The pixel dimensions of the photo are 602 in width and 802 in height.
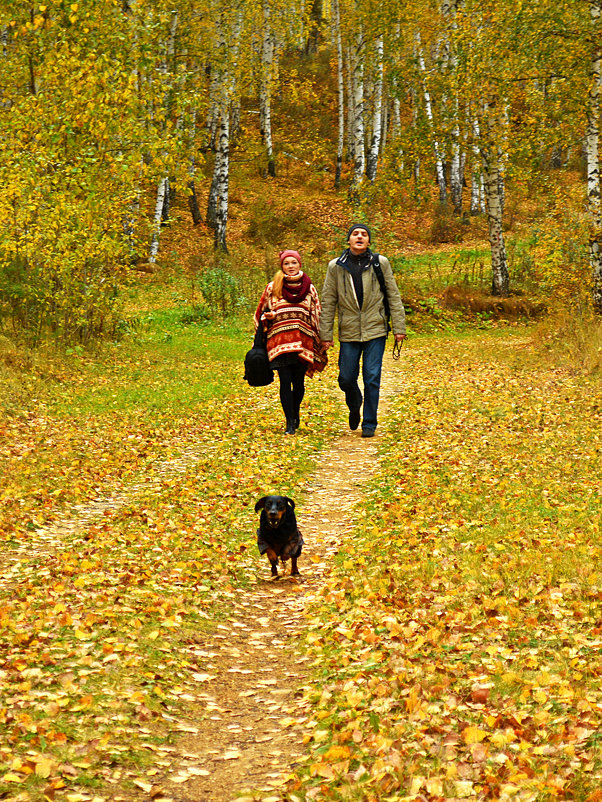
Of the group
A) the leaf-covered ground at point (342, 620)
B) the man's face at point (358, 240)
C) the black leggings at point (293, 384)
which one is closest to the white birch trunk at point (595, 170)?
the leaf-covered ground at point (342, 620)

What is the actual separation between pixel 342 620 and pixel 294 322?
630 cm

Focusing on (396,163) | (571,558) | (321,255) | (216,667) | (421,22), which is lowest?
(216,667)

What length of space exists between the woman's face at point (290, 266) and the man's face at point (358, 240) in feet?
2.66

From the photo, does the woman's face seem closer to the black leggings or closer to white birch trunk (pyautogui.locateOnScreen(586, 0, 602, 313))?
the black leggings

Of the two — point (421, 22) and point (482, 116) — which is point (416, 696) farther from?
point (421, 22)

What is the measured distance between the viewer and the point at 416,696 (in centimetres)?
489

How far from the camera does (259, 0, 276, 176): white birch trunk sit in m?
39.3

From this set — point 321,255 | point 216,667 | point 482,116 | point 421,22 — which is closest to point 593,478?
point 216,667

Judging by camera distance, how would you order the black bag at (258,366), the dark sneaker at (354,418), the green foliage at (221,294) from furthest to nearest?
the green foliage at (221,294) < the dark sneaker at (354,418) < the black bag at (258,366)

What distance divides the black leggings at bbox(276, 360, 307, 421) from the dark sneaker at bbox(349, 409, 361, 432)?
2.83 ft

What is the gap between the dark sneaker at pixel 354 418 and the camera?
43.1 feet

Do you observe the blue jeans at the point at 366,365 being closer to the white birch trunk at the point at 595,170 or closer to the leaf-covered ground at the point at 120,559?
the leaf-covered ground at the point at 120,559

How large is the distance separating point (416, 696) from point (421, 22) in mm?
39141

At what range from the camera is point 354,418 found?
1323 centimetres
